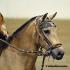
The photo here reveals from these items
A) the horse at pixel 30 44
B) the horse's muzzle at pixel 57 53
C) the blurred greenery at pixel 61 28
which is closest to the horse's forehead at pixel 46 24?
the horse at pixel 30 44

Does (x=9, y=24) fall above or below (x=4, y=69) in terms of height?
above

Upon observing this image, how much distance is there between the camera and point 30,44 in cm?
459

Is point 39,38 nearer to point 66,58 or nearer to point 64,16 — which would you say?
point 66,58

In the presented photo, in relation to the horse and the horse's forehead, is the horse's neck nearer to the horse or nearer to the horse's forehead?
the horse

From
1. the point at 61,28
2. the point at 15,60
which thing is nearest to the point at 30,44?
the point at 15,60

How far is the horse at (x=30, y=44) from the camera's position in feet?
14.6

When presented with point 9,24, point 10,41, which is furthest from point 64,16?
point 10,41

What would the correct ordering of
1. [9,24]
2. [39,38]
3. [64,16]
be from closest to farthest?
[39,38], [9,24], [64,16]

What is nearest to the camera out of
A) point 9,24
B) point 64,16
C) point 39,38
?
point 39,38

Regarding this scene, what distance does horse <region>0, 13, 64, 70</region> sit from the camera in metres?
4.44

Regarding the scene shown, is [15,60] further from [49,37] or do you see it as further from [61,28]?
[61,28]

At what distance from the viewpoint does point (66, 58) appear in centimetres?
982

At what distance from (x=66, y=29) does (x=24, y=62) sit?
7404 mm

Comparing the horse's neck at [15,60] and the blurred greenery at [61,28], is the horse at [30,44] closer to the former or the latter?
the horse's neck at [15,60]
